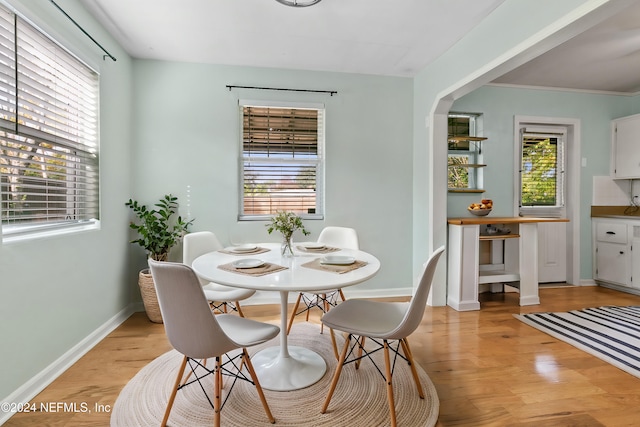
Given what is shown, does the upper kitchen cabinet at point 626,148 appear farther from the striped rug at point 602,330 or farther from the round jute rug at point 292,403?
the round jute rug at point 292,403

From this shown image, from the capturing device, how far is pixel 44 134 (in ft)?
6.60

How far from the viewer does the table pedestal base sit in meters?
1.93

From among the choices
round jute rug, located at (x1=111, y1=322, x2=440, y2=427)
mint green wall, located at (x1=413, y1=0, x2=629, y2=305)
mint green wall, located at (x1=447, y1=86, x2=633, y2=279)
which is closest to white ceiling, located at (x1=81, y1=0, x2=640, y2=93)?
mint green wall, located at (x1=413, y1=0, x2=629, y2=305)

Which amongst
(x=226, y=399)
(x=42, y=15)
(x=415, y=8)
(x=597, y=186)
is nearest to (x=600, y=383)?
(x=226, y=399)

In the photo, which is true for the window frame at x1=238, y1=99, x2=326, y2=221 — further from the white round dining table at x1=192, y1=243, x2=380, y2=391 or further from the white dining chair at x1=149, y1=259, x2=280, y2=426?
the white dining chair at x1=149, y1=259, x2=280, y2=426

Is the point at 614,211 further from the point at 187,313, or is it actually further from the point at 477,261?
the point at 187,313

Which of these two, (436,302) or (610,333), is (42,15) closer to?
(436,302)

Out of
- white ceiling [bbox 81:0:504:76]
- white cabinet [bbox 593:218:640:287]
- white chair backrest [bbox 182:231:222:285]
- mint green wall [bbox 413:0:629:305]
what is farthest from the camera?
white cabinet [bbox 593:218:640:287]

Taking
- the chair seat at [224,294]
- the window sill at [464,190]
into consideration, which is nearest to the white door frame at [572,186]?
the window sill at [464,190]

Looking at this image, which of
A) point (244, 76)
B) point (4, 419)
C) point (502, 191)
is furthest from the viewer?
point (502, 191)

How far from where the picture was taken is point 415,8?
2.38 metres

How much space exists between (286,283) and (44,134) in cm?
183

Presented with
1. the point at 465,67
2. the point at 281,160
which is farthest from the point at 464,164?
the point at 281,160

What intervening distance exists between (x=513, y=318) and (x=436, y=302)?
2.32 ft
